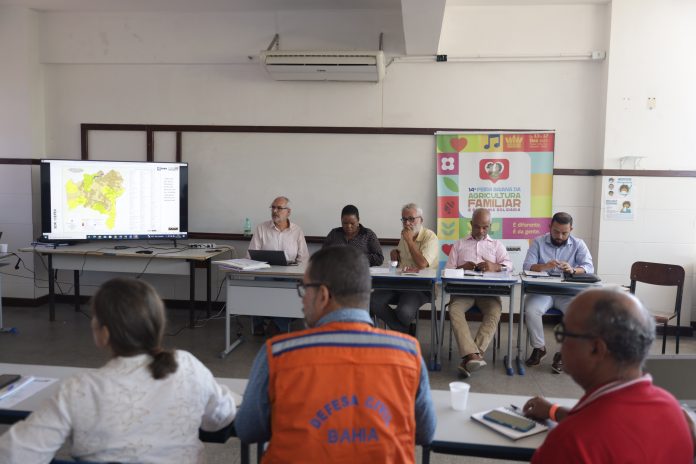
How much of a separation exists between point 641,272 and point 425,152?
227 centimetres

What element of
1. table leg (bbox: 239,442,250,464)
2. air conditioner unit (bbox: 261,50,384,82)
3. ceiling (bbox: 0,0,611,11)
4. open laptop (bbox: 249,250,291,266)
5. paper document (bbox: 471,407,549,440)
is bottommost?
table leg (bbox: 239,442,250,464)

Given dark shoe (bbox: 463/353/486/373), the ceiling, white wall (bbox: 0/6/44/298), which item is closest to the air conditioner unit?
the ceiling

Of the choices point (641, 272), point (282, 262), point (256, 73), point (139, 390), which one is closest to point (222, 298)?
point (282, 262)

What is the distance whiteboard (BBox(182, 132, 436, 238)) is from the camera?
5.73 meters

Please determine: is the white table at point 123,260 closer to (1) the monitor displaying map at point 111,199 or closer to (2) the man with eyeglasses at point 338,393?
(1) the monitor displaying map at point 111,199

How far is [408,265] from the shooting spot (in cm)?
498

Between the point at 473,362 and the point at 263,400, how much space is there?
302 centimetres

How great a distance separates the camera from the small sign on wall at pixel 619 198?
5.34 meters

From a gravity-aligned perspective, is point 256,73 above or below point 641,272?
above

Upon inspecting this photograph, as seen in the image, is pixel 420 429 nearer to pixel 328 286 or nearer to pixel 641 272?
pixel 328 286

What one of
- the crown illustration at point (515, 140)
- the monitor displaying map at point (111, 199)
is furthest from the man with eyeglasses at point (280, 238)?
the crown illustration at point (515, 140)

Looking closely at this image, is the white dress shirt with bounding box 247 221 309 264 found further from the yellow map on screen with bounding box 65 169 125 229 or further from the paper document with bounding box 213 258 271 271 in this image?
the yellow map on screen with bounding box 65 169 125 229

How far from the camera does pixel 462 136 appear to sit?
5.63 m

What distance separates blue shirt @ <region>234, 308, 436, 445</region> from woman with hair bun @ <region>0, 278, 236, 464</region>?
150mm
